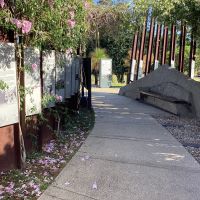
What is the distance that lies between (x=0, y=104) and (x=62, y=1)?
153 cm

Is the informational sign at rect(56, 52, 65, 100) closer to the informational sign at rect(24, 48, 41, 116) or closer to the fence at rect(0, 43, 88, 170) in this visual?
the fence at rect(0, 43, 88, 170)

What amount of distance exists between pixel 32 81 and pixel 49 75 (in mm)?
944

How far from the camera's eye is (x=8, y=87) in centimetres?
476

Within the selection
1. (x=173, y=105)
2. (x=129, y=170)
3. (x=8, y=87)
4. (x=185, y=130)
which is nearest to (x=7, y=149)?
(x=8, y=87)

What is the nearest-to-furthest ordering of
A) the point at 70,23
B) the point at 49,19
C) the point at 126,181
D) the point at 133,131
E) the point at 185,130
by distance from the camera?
1. the point at 126,181
2. the point at 49,19
3. the point at 70,23
4. the point at 133,131
5. the point at 185,130

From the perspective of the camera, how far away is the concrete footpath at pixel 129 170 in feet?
14.7

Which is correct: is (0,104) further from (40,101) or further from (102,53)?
(102,53)

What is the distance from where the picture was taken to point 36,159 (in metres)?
5.73

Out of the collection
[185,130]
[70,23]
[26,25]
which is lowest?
[185,130]

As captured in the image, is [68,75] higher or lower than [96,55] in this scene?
lower

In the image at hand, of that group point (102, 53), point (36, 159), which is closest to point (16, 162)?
point (36, 159)

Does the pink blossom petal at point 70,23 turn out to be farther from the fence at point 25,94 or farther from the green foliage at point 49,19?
the fence at point 25,94

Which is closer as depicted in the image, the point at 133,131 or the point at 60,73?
the point at 60,73

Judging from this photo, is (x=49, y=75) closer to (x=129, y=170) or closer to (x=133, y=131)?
(x=129, y=170)
